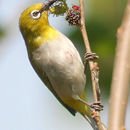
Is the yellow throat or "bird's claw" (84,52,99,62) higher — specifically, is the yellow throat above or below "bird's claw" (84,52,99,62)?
above

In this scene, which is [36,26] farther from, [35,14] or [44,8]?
[44,8]

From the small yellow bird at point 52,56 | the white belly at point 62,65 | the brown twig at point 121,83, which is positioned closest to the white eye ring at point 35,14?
the small yellow bird at point 52,56

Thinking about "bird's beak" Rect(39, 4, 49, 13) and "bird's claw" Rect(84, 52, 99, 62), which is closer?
"bird's claw" Rect(84, 52, 99, 62)

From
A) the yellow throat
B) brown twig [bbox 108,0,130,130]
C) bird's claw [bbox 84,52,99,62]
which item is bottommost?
brown twig [bbox 108,0,130,130]

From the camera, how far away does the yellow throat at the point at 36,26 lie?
15.1 feet

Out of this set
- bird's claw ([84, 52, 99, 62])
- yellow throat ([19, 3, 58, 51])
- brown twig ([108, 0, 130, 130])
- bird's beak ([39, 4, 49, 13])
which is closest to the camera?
brown twig ([108, 0, 130, 130])

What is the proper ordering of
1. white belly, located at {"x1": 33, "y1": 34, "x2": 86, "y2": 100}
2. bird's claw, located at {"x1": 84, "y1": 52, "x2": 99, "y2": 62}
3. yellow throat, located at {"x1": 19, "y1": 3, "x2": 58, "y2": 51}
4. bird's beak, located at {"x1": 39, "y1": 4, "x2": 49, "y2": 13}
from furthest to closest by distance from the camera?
yellow throat, located at {"x1": 19, "y1": 3, "x2": 58, "y2": 51} < white belly, located at {"x1": 33, "y1": 34, "x2": 86, "y2": 100} < bird's beak, located at {"x1": 39, "y1": 4, "x2": 49, "y2": 13} < bird's claw, located at {"x1": 84, "y1": 52, "x2": 99, "y2": 62}

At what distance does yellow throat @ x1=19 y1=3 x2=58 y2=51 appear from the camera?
461cm

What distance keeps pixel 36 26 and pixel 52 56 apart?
0.60 metres

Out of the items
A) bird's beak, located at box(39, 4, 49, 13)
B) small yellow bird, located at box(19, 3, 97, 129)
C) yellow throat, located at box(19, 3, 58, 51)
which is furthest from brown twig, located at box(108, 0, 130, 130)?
yellow throat, located at box(19, 3, 58, 51)

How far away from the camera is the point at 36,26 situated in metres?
4.71

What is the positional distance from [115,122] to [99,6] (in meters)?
2.81

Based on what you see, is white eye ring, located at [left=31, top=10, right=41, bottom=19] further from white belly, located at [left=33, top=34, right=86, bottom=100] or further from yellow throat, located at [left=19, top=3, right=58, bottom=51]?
white belly, located at [left=33, top=34, right=86, bottom=100]

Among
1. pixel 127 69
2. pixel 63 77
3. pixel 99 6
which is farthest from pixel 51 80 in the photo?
pixel 127 69
